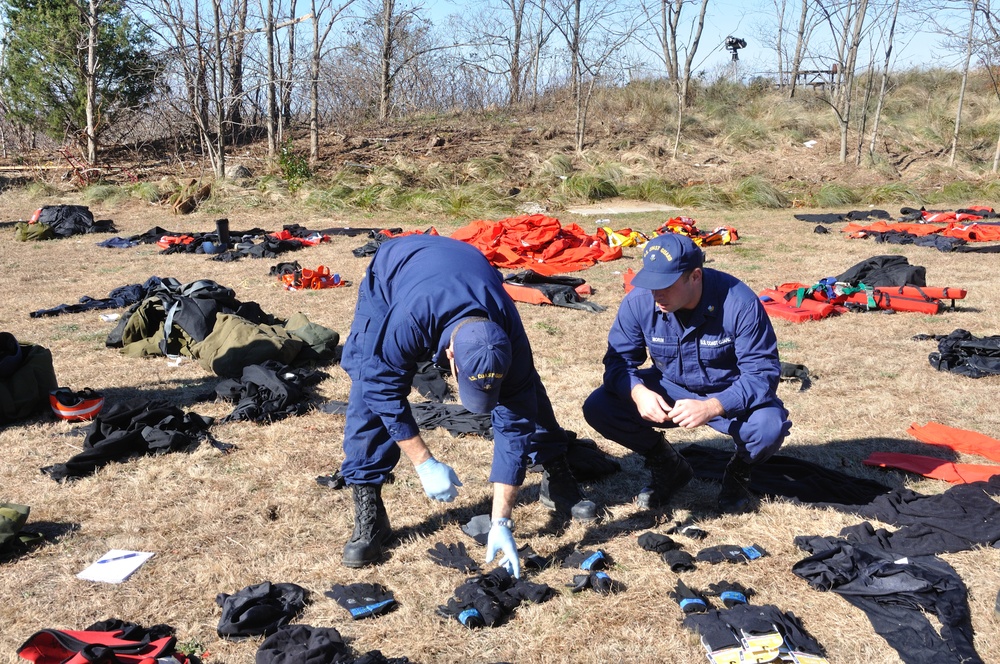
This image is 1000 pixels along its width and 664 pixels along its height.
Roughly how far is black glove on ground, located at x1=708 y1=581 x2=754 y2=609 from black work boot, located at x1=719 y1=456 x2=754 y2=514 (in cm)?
71

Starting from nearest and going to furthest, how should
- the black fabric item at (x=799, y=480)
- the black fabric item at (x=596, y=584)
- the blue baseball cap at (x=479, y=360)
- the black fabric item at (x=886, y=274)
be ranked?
the blue baseball cap at (x=479, y=360), the black fabric item at (x=596, y=584), the black fabric item at (x=799, y=480), the black fabric item at (x=886, y=274)

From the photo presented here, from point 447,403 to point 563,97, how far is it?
20426 mm

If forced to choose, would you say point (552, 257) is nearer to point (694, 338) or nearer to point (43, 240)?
point (694, 338)

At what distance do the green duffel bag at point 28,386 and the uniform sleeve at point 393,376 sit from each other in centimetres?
324

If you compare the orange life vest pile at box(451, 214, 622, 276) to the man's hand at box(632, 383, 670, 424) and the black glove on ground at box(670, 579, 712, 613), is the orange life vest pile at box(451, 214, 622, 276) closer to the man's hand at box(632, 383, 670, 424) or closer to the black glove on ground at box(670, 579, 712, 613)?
the man's hand at box(632, 383, 670, 424)

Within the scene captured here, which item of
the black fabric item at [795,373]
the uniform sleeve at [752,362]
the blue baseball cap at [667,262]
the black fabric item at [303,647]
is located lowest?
the black fabric item at [303,647]

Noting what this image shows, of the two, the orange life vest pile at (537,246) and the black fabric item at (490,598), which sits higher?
the orange life vest pile at (537,246)

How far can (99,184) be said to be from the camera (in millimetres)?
18062

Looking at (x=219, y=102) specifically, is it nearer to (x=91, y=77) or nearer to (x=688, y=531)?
(x=91, y=77)

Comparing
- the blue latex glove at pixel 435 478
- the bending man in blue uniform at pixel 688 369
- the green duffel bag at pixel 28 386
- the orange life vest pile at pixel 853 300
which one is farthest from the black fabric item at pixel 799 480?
the green duffel bag at pixel 28 386

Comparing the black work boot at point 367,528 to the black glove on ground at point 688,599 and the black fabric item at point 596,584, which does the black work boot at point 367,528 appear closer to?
the black fabric item at point 596,584

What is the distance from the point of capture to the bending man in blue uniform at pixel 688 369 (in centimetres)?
339

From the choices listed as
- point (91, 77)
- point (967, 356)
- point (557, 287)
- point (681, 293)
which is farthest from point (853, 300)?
point (91, 77)

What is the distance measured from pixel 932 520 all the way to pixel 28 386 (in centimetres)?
527
